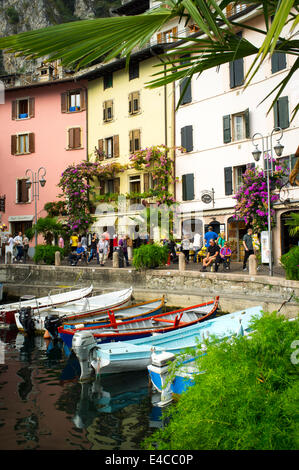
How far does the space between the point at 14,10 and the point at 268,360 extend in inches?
3010

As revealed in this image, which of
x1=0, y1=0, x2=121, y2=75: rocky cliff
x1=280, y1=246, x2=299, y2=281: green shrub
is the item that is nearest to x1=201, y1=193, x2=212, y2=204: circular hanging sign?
x1=280, y1=246, x2=299, y2=281: green shrub

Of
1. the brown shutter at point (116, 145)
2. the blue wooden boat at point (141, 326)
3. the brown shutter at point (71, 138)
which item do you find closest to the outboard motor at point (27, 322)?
the blue wooden boat at point (141, 326)

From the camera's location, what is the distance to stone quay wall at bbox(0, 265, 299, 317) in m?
14.9

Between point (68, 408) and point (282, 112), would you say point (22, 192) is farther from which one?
point (68, 408)

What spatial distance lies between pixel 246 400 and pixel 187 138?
24.9 meters

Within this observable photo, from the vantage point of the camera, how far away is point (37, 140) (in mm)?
35062

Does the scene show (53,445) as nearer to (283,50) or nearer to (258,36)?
(283,50)

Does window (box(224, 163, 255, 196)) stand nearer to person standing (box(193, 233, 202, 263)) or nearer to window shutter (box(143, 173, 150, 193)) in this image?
person standing (box(193, 233, 202, 263))

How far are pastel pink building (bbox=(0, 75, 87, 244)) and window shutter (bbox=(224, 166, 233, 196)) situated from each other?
511 inches

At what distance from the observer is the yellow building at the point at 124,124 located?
93.5 feet

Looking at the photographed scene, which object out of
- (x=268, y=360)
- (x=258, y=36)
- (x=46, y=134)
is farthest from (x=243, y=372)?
(x=46, y=134)

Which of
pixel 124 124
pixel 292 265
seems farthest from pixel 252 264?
pixel 124 124

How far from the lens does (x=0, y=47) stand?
176 cm

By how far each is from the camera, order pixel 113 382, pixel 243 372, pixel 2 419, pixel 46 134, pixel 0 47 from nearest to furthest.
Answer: pixel 0 47, pixel 243 372, pixel 2 419, pixel 113 382, pixel 46 134
